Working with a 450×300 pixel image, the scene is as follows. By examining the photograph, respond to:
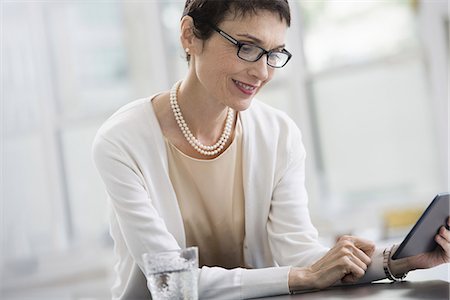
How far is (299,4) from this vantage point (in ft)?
20.4

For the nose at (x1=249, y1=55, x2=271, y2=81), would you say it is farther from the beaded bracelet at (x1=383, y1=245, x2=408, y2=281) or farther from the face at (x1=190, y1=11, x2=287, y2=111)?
the beaded bracelet at (x1=383, y1=245, x2=408, y2=281)

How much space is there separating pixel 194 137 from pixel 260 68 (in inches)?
12.9

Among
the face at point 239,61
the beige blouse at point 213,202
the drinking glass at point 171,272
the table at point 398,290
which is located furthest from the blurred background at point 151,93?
the drinking glass at point 171,272

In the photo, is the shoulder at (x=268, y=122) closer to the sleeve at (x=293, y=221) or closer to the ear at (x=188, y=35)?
the sleeve at (x=293, y=221)

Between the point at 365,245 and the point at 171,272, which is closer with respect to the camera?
the point at 171,272

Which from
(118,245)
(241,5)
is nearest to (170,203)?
(118,245)

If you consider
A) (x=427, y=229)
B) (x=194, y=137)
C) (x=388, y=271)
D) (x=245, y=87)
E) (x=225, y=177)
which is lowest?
(x=388, y=271)

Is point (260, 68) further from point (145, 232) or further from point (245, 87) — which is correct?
point (145, 232)

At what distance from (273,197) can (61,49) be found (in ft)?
15.3

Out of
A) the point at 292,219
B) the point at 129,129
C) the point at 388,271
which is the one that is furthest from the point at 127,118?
the point at 388,271

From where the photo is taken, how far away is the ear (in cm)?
209

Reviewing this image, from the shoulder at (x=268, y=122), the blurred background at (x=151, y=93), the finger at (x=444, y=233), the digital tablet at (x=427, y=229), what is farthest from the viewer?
the blurred background at (x=151, y=93)

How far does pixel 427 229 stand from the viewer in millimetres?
1754

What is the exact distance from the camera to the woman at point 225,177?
1818mm
